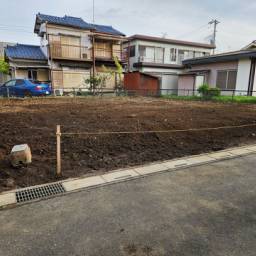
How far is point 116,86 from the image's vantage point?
776 inches

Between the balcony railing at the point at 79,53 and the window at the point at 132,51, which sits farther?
the window at the point at 132,51

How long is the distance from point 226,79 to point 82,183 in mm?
16815

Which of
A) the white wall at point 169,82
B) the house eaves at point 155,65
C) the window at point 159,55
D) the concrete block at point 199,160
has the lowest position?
A: the concrete block at point 199,160

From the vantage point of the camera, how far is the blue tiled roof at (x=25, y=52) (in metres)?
17.4

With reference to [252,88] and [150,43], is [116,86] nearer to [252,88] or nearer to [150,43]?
[150,43]

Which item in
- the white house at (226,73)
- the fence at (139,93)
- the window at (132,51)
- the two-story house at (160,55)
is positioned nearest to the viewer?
Answer: the white house at (226,73)

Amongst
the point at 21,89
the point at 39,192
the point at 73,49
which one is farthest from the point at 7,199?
the point at 73,49

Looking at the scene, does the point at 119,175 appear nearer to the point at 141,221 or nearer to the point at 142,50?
the point at 141,221

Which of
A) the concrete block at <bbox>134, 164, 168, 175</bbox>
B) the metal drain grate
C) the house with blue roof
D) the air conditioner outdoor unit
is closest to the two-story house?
the house with blue roof

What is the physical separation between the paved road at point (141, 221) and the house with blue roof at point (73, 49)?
16.5m

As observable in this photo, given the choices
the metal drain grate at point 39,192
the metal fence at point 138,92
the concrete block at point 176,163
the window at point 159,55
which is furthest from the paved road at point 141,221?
the window at point 159,55

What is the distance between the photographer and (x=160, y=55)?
2317 centimetres

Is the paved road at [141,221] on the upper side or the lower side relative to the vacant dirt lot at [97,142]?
lower

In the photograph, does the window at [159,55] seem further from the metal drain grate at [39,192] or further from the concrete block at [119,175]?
the metal drain grate at [39,192]
